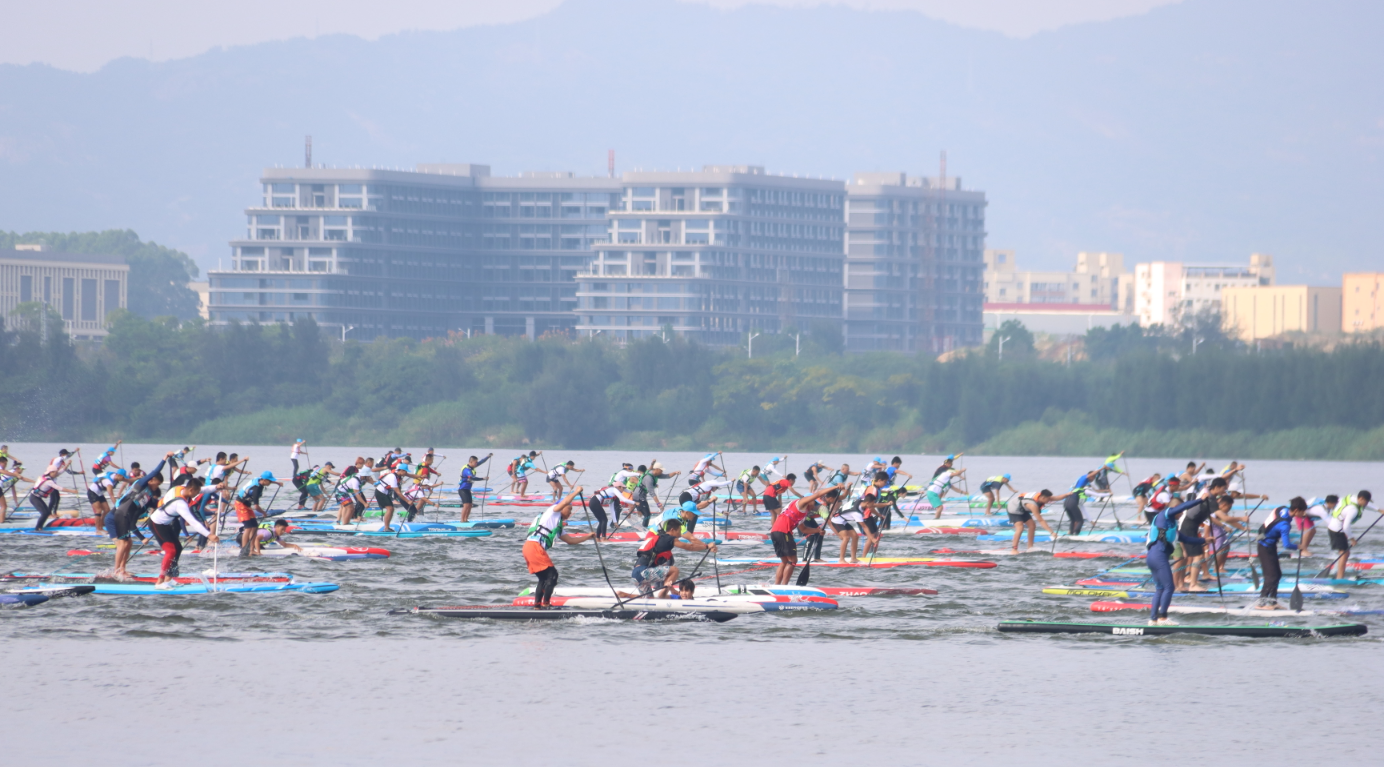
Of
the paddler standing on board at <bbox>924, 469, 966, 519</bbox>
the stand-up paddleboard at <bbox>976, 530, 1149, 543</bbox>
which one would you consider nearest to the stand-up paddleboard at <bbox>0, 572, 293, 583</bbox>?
the paddler standing on board at <bbox>924, 469, 966, 519</bbox>

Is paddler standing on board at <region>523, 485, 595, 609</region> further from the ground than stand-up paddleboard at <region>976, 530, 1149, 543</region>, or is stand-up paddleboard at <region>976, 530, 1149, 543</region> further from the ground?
paddler standing on board at <region>523, 485, 595, 609</region>

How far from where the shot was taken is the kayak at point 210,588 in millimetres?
34094

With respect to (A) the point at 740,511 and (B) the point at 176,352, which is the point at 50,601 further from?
(B) the point at 176,352

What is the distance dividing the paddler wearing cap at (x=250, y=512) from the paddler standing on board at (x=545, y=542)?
9.95m

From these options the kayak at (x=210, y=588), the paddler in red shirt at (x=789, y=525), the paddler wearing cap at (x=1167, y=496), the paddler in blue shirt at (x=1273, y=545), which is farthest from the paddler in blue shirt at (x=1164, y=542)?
the kayak at (x=210, y=588)

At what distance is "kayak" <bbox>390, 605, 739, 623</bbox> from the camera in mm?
31828

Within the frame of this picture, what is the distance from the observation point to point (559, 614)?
104ft

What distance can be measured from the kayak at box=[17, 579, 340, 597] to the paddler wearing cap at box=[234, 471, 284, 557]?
12.1ft

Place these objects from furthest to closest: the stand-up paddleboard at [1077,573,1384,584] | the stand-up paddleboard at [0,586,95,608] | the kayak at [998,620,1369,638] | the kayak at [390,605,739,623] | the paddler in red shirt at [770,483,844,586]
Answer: the stand-up paddleboard at [1077,573,1384,584]
the stand-up paddleboard at [0,586,95,608]
the paddler in red shirt at [770,483,844,586]
the kayak at [390,605,739,623]
the kayak at [998,620,1369,638]

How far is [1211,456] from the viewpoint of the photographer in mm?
126125

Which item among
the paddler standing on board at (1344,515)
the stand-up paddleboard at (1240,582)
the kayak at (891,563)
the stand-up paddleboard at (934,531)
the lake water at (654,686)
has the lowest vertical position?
the lake water at (654,686)

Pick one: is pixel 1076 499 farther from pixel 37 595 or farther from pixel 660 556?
pixel 37 595

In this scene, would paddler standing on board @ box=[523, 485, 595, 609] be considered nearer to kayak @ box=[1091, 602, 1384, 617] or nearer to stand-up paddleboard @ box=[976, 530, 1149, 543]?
kayak @ box=[1091, 602, 1384, 617]

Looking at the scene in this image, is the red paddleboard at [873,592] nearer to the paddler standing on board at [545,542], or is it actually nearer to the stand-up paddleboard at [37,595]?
the paddler standing on board at [545,542]
